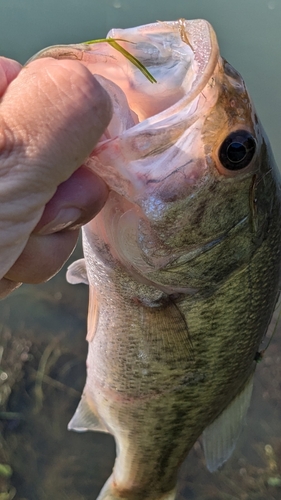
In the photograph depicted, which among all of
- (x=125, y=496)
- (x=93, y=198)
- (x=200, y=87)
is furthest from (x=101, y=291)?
(x=125, y=496)

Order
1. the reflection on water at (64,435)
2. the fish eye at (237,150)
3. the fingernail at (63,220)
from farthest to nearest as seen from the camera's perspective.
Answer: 1. the reflection on water at (64,435)
2. the fish eye at (237,150)
3. the fingernail at (63,220)

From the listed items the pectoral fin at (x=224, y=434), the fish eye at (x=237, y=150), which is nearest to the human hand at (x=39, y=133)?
the fish eye at (x=237, y=150)

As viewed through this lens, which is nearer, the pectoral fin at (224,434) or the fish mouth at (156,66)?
the fish mouth at (156,66)

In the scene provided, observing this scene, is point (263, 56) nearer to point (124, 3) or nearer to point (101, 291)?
point (124, 3)

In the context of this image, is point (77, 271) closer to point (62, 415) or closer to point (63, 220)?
point (63, 220)

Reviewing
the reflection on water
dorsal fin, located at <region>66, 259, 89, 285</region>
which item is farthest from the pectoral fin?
the reflection on water

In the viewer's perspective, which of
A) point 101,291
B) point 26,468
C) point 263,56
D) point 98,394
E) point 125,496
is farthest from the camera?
point 263,56

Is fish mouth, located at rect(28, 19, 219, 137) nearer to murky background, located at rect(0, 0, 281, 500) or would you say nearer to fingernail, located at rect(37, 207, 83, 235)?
fingernail, located at rect(37, 207, 83, 235)

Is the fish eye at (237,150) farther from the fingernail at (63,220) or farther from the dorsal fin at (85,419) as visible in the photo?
the dorsal fin at (85,419)
